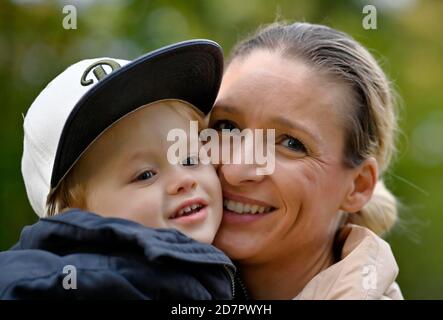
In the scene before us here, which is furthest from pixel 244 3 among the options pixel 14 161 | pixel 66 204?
pixel 66 204

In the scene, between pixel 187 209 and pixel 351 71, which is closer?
pixel 187 209

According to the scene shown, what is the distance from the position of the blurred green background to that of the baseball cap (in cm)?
382

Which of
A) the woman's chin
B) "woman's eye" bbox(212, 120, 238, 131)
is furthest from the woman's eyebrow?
the woman's chin

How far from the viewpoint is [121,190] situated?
6.18 ft

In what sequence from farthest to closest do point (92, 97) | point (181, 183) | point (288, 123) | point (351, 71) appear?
point (351, 71) < point (288, 123) < point (181, 183) < point (92, 97)

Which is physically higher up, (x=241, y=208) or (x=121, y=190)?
(x=121, y=190)

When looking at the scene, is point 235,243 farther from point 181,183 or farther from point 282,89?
point 282,89

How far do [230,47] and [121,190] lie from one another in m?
4.62

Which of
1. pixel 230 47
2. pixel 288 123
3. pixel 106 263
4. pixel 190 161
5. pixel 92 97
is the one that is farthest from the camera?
pixel 230 47

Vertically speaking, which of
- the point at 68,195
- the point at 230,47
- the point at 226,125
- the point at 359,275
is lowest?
the point at 359,275

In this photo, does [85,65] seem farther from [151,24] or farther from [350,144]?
[151,24]

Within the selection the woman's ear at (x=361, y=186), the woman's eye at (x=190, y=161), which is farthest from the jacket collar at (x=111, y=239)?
the woman's ear at (x=361, y=186)

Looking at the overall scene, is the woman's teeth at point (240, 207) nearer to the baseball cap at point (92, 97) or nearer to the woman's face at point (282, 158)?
the woman's face at point (282, 158)

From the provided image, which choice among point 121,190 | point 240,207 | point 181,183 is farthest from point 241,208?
point 121,190
